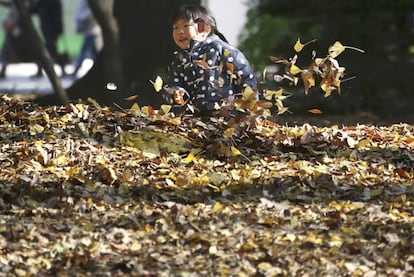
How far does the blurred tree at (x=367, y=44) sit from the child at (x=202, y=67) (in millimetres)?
4362

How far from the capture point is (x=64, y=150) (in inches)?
229

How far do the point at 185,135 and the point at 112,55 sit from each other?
183 inches

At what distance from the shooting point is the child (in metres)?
6.56

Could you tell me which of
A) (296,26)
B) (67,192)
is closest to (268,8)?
(296,26)

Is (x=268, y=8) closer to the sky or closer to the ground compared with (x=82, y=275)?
closer to the sky

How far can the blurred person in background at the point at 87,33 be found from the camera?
1549 cm

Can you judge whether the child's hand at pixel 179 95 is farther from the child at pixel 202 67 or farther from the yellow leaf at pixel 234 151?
the yellow leaf at pixel 234 151

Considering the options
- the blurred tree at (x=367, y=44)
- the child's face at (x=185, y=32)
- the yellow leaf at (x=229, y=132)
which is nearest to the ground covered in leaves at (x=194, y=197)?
the yellow leaf at (x=229, y=132)

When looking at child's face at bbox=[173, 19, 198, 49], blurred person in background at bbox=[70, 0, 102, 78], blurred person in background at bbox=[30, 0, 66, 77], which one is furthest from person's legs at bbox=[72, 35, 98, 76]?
child's face at bbox=[173, 19, 198, 49]

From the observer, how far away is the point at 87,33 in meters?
15.5

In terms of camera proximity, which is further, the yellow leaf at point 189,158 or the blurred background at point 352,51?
the blurred background at point 352,51

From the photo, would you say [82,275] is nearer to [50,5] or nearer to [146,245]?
[146,245]

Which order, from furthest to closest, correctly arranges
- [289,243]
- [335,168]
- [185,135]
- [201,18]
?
[201,18]
[185,135]
[335,168]
[289,243]

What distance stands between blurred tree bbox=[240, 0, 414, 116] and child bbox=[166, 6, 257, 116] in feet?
14.3
